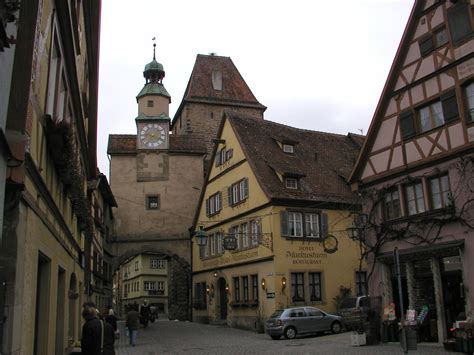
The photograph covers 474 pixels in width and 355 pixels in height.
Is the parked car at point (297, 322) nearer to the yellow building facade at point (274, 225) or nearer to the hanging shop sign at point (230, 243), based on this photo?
the yellow building facade at point (274, 225)

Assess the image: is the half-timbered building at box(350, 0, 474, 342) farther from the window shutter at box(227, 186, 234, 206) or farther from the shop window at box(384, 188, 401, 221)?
the window shutter at box(227, 186, 234, 206)

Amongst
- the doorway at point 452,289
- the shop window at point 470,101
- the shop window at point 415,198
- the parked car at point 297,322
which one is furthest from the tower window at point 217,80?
the doorway at point 452,289

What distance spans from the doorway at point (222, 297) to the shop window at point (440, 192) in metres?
16.8

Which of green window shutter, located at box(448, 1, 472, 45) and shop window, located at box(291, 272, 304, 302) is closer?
green window shutter, located at box(448, 1, 472, 45)

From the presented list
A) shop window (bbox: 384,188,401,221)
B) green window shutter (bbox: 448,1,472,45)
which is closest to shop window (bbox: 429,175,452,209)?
shop window (bbox: 384,188,401,221)

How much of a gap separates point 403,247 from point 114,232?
82.2ft

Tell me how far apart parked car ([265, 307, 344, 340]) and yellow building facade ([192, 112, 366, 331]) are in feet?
8.06

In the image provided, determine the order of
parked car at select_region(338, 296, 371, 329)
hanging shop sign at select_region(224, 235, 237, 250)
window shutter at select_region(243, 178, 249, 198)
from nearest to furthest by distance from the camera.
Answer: parked car at select_region(338, 296, 371, 329), hanging shop sign at select_region(224, 235, 237, 250), window shutter at select_region(243, 178, 249, 198)

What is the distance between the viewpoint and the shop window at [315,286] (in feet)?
84.9

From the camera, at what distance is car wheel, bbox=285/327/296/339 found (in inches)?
850

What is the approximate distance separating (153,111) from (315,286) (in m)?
24.1

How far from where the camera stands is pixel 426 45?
17.1 metres

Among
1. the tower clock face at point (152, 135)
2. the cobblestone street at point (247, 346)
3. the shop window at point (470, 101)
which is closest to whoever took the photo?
the shop window at point (470, 101)

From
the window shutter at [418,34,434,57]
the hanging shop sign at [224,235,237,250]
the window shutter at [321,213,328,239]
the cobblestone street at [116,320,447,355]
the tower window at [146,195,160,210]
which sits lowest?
the cobblestone street at [116,320,447,355]
